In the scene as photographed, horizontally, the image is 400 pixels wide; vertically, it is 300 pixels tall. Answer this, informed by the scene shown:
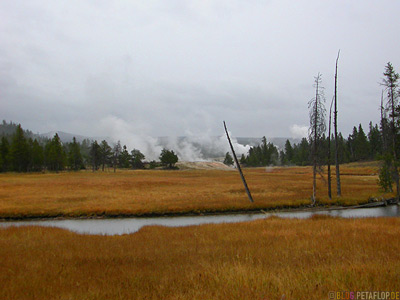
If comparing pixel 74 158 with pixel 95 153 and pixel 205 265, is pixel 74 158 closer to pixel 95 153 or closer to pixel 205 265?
pixel 95 153

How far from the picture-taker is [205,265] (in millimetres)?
7938

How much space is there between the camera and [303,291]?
17.3 feet

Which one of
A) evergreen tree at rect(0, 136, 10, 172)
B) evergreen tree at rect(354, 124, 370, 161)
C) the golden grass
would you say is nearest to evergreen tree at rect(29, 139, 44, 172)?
evergreen tree at rect(0, 136, 10, 172)

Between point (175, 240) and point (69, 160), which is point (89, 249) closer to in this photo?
point (175, 240)

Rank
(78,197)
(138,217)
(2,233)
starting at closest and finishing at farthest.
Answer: (2,233) → (138,217) → (78,197)

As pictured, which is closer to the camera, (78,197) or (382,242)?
(382,242)

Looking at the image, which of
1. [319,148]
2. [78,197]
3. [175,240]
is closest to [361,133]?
[319,148]

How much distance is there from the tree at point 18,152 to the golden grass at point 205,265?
306 ft

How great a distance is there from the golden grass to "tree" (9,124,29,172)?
306 ft

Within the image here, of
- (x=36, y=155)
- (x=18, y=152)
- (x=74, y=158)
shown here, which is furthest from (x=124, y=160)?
(x=18, y=152)

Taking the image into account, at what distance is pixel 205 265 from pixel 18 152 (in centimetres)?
10457

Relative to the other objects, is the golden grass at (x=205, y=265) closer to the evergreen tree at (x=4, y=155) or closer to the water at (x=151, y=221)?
the water at (x=151, y=221)

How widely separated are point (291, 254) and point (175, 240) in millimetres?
6061

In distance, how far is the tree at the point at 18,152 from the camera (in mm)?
92688
